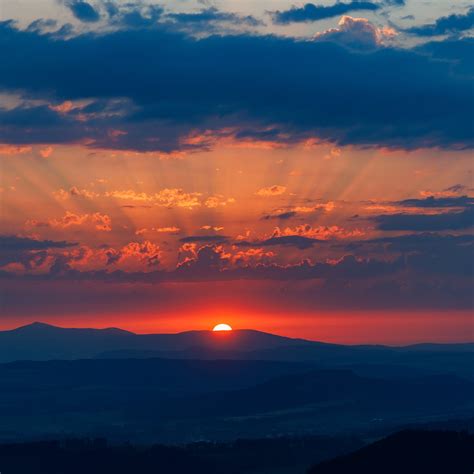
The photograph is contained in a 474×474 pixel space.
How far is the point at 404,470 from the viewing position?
7249 inches

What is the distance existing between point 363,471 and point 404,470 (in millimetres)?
9023

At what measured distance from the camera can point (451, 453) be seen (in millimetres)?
188375

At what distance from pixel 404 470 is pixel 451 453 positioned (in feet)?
31.1

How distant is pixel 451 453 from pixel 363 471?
48.2 feet

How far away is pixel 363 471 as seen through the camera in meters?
191
